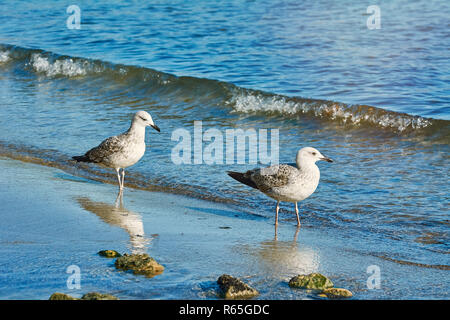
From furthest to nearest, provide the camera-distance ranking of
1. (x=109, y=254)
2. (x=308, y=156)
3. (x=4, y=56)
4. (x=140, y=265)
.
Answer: (x=4, y=56), (x=308, y=156), (x=109, y=254), (x=140, y=265)

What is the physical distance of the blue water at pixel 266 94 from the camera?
7184mm

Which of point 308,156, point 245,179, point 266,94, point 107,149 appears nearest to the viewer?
point 308,156

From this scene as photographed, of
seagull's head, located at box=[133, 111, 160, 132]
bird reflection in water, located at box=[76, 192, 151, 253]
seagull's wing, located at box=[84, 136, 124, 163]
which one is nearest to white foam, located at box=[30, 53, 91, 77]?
seagull's wing, located at box=[84, 136, 124, 163]

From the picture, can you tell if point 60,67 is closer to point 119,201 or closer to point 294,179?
point 119,201

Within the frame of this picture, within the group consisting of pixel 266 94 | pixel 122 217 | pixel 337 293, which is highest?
pixel 266 94

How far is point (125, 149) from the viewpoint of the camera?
24.6 feet

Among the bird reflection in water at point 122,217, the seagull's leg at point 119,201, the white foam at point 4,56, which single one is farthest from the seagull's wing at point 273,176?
the white foam at point 4,56

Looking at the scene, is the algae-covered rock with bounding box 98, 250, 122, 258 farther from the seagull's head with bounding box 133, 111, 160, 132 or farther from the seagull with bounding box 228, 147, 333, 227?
the seagull's head with bounding box 133, 111, 160, 132

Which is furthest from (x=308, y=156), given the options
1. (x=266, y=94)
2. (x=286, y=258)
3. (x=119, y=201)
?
(x=266, y=94)

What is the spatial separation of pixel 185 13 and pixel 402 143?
10421 mm

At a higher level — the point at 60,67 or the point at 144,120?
the point at 60,67

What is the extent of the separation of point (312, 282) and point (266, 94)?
7501mm

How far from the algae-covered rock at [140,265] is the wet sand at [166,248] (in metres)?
0.08

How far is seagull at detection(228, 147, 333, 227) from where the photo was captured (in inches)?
252
